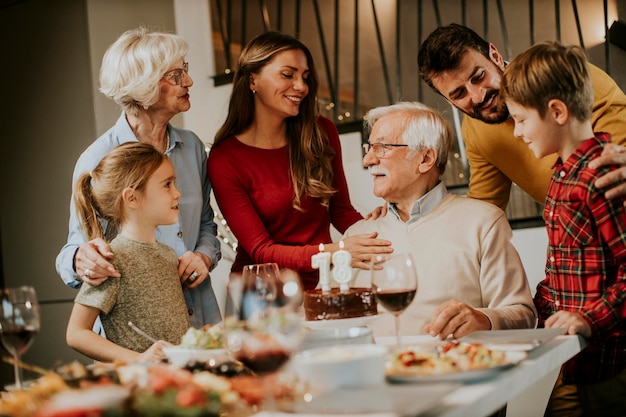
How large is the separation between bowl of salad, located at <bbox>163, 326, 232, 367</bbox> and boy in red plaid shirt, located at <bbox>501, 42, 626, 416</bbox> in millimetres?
787

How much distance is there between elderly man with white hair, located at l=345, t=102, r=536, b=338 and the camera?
2211 millimetres

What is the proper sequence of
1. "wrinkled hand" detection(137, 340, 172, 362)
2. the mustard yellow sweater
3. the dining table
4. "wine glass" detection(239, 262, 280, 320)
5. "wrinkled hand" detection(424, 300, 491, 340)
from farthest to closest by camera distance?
the mustard yellow sweater, "wrinkled hand" detection(424, 300, 491, 340), "wrinkled hand" detection(137, 340, 172, 362), "wine glass" detection(239, 262, 280, 320), the dining table

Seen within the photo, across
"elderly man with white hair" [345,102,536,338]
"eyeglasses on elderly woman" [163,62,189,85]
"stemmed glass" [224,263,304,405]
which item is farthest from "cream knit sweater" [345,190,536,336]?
"stemmed glass" [224,263,304,405]

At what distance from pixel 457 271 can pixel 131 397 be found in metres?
1.44

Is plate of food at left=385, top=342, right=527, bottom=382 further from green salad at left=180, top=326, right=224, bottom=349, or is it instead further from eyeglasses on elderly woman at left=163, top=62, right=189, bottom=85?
eyeglasses on elderly woman at left=163, top=62, right=189, bottom=85

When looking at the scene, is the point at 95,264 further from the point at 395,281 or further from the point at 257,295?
the point at 257,295

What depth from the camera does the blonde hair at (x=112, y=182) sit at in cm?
235

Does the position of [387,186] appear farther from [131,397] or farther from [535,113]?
[131,397]

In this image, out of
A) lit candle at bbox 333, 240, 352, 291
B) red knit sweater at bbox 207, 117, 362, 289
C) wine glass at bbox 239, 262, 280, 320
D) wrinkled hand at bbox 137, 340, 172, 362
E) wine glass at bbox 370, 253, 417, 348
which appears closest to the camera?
wine glass at bbox 239, 262, 280, 320

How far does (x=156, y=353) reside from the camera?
1.71 m

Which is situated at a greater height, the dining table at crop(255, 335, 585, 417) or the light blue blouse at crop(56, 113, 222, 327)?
the light blue blouse at crop(56, 113, 222, 327)

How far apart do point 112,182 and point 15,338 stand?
971 mm

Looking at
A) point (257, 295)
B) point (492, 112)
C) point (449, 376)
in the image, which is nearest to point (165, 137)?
point (492, 112)

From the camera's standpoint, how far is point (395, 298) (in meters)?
1.56
